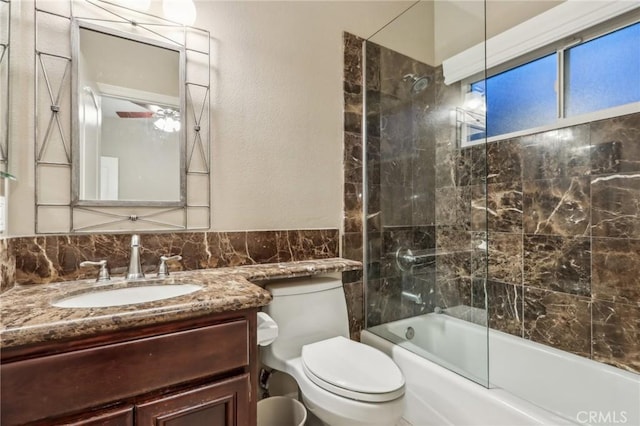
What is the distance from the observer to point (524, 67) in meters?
1.98

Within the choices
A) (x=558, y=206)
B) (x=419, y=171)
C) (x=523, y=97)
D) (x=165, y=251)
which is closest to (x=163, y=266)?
(x=165, y=251)

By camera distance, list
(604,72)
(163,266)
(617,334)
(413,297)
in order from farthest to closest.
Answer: (413,297), (604,72), (617,334), (163,266)

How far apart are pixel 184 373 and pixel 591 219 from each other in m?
1.94

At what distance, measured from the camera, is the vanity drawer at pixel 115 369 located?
0.67m

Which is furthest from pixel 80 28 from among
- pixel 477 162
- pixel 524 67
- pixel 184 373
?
pixel 524 67

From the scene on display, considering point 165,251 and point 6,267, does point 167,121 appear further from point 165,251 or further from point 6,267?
point 6,267

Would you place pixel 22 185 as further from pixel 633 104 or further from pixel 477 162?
pixel 633 104

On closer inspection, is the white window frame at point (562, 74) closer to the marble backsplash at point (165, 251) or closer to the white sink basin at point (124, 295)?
the marble backsplash at point (165, 251)

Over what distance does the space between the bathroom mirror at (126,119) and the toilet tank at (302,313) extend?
26.3 inches

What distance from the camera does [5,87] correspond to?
104 cm

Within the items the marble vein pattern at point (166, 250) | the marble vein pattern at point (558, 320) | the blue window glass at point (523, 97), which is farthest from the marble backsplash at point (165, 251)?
the blue window glass at point (523, 97)

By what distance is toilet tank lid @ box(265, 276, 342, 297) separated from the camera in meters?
1.50

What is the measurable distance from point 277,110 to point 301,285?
37.2 inches

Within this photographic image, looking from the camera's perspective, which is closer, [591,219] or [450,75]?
[591,219]
